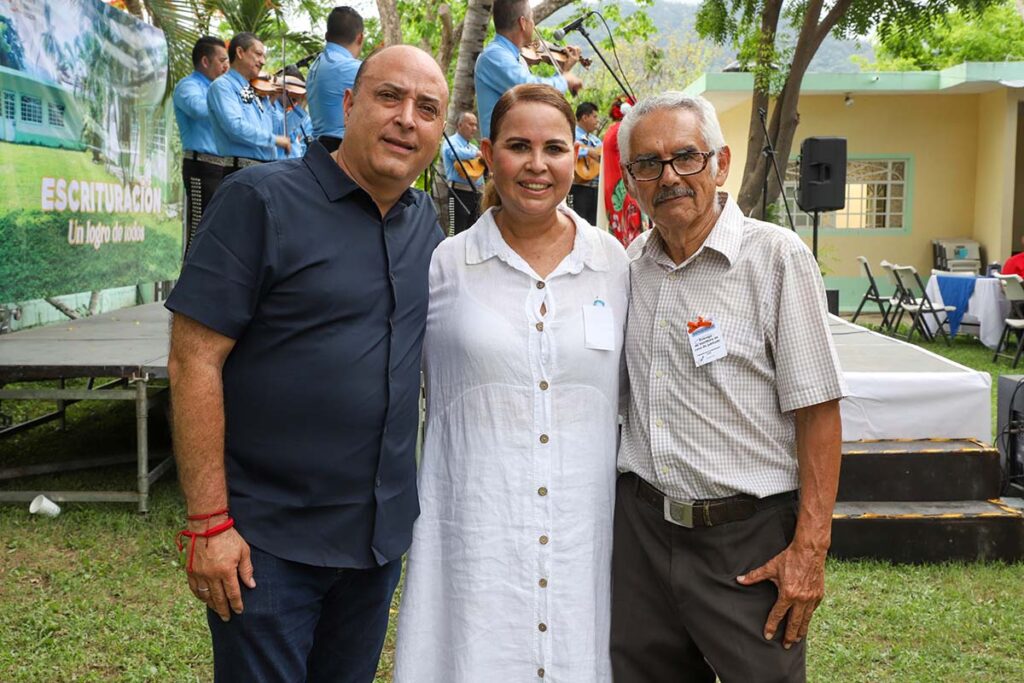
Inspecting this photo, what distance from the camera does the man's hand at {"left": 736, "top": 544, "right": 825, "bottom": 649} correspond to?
2158mm

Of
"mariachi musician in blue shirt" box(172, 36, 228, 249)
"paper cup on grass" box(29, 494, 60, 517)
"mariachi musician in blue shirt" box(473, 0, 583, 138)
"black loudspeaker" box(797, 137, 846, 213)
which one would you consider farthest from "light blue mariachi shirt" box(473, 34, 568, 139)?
"black loudspeaker" box(797, 137, 846, 213)

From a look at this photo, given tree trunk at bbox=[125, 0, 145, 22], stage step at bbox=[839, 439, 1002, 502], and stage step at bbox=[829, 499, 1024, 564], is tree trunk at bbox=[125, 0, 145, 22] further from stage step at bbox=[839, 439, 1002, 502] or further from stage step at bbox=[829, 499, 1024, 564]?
stage step at bbox=[829, 499, 1024, 564]

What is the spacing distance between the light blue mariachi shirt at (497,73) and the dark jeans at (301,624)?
3904 mm

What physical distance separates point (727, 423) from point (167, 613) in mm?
2943

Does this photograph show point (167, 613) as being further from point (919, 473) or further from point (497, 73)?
point (919, 473)

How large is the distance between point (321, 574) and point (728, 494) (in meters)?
0.90

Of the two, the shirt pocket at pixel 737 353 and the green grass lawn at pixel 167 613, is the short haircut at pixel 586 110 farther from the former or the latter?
the shirt pocket at pixel 737 353

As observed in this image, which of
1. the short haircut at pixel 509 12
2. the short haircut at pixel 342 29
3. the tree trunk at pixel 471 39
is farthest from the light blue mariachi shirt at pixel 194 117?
the short haircut at pixel 509 12

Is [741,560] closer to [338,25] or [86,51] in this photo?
[338,25]

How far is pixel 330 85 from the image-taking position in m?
5.90

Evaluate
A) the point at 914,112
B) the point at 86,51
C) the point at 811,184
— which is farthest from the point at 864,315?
the point at 86,51

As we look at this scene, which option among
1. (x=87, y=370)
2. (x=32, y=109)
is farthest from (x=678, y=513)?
(x=32, y=109)

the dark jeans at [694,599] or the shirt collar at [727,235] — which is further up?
the shirt collar at [727,235]

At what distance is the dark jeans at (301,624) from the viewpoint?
6.79ft
